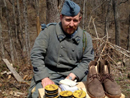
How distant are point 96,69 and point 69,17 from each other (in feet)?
2.70

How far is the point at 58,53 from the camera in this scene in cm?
206

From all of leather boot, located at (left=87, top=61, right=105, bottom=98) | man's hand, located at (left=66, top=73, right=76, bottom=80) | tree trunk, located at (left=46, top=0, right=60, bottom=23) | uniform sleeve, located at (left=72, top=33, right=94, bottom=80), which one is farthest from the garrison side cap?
tree trunk, located at (left=46, top=0, right=60, bottom=23)

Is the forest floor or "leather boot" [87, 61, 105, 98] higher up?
"leather boot" [87, 61, 105, 98]

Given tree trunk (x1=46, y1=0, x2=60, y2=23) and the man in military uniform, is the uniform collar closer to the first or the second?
the man in military uniform

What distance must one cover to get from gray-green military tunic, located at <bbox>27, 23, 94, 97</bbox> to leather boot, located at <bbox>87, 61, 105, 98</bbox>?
0.99 feet

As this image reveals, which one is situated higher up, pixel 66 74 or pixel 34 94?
pixel 66 74

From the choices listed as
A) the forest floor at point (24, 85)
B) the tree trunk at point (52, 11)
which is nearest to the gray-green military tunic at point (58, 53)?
the tree trunk at point (52, 11)

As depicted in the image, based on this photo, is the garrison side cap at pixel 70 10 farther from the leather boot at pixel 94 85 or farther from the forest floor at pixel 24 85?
the forest floor at pixel 24 85

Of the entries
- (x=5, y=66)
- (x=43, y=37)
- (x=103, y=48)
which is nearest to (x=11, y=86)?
(x=5, y=66)

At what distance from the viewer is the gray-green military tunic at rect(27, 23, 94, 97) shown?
6.54 ft

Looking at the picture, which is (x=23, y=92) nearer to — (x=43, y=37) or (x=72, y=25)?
(x=43, y=37)

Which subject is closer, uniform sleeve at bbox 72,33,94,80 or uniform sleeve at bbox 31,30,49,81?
uniform sleeve at bbox 31,30,49,81

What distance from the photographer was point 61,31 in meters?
2.08

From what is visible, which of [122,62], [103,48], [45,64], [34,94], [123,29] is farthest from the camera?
[123,29]
